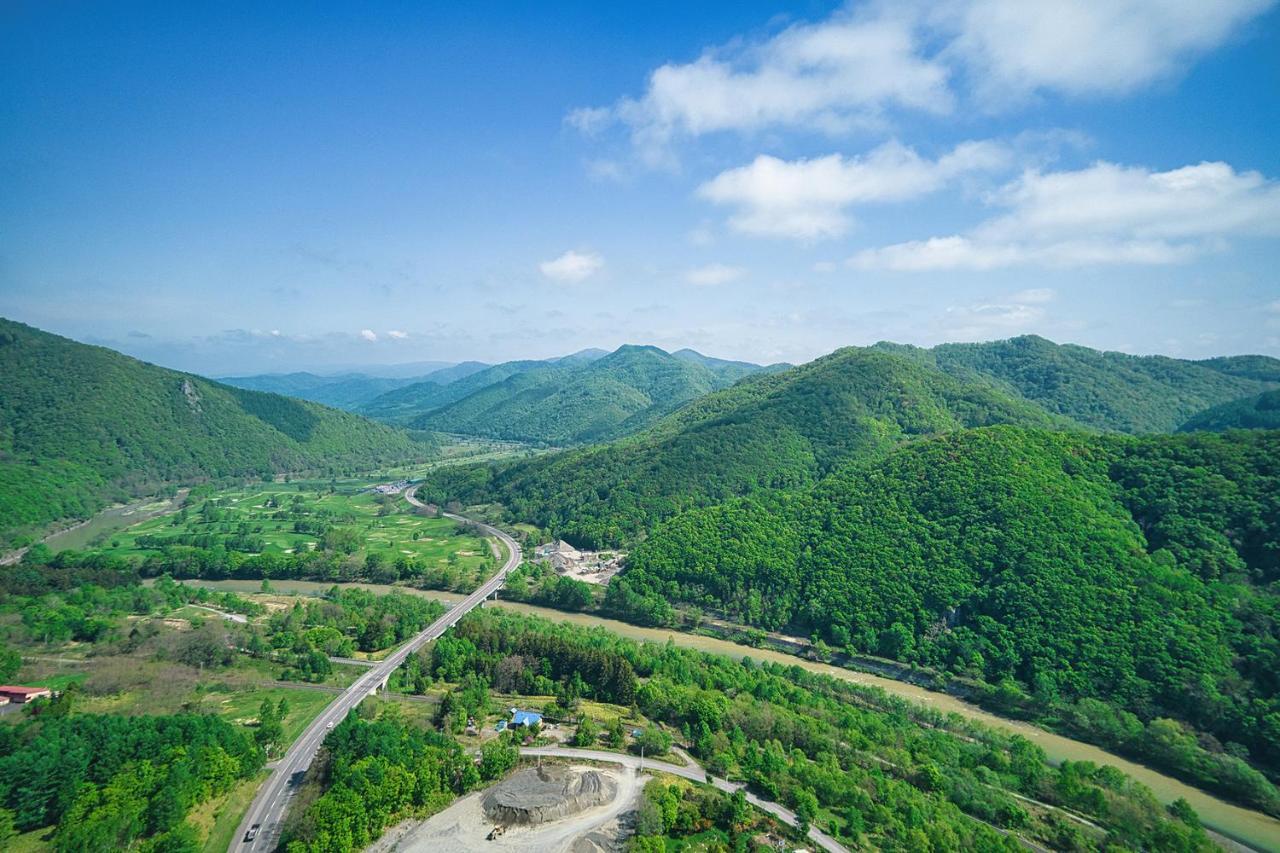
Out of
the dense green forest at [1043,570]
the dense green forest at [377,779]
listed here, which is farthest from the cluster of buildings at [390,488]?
the dense green forest at [377,779]

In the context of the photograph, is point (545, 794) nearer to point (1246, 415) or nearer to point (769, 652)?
point (769, 652)

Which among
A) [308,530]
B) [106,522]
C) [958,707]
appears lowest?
[958,707]

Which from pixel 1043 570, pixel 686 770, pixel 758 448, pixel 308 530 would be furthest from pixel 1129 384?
pixel 308 530

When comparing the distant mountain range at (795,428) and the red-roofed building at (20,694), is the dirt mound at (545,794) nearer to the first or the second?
the red-roofed building at (20,694)

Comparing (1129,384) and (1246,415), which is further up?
(1129,384)

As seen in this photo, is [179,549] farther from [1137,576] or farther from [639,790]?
[1137,576]

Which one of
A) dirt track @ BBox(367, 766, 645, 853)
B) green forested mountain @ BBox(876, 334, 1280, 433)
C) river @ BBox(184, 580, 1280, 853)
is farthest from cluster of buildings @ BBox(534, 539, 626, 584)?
green forested mountain @ BBox(876, 334, 1280, 433)
